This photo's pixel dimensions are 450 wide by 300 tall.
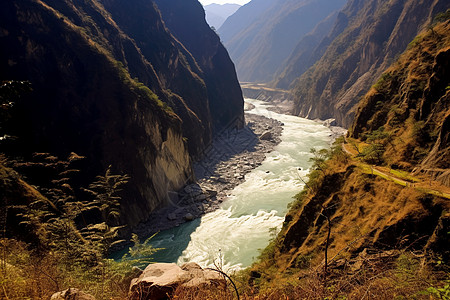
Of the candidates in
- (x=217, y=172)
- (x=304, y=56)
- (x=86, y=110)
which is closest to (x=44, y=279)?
(x=86, y=110)

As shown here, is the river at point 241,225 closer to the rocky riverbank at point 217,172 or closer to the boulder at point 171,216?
the rocky riverbank at point 217,172

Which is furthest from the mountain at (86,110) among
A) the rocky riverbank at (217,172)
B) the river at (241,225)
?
the river at (241,225)

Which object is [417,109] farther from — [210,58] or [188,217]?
[210,58]

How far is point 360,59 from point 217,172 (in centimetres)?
6733

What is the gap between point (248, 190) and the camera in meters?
28.3

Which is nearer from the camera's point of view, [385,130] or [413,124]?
[413,124]

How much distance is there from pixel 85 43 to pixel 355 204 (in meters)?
29.0

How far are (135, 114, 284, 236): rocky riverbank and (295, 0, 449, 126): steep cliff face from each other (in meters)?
20.0

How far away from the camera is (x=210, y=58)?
70625mm

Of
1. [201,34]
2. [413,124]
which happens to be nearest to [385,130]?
[413,124]

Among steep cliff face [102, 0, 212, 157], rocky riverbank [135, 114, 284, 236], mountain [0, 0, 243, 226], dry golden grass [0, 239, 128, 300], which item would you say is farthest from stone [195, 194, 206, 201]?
dry golden grass [0, 239, 128, 300]

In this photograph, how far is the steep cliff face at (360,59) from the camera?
6100 centimetres

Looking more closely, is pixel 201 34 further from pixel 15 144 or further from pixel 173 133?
pixel 15 144

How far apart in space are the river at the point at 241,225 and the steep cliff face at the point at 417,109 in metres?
8.08
